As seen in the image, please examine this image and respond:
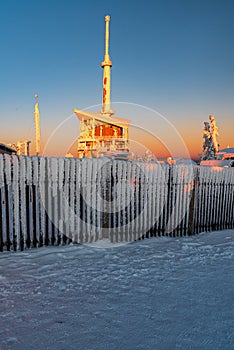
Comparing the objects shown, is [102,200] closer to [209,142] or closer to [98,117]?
[98,117]

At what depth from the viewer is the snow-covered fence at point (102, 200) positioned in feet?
15.8

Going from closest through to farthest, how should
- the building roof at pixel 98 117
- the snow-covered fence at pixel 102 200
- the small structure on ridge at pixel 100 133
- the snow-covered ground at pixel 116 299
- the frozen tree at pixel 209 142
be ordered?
the snow-covered ground at pixel 116 299
the snow-covered fence at pixel 102 200
the frozen tree at pixel 209 142
the small structure on ridge at pixel 100 133
the building roof at pixel 98 117

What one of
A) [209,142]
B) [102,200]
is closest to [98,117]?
[209,142]

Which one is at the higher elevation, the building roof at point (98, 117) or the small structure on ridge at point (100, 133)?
the building roof at point (98, 117)

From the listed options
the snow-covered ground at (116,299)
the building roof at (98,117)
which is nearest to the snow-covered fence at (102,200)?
the snow-covered ground at (116,299)

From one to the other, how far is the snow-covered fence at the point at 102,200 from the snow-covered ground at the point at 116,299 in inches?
23.4

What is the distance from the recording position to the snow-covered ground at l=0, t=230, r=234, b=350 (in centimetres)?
230

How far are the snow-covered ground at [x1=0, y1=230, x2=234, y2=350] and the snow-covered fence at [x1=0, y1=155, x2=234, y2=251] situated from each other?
593mm

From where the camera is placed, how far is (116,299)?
3.06m

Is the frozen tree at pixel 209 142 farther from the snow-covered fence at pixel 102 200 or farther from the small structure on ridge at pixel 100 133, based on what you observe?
the snow-covered fence at pixel 102 200

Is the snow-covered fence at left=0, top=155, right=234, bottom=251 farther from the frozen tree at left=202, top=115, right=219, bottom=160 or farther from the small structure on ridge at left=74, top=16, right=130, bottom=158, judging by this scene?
the frozen tree at left=202, top=115, right=219, bottom=160

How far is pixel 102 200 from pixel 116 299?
9.17 ft

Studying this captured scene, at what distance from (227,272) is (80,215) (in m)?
3.26

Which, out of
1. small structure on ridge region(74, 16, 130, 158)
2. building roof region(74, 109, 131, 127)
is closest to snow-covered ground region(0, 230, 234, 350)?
small structure on ridge region(74, 16, 130, 158)
